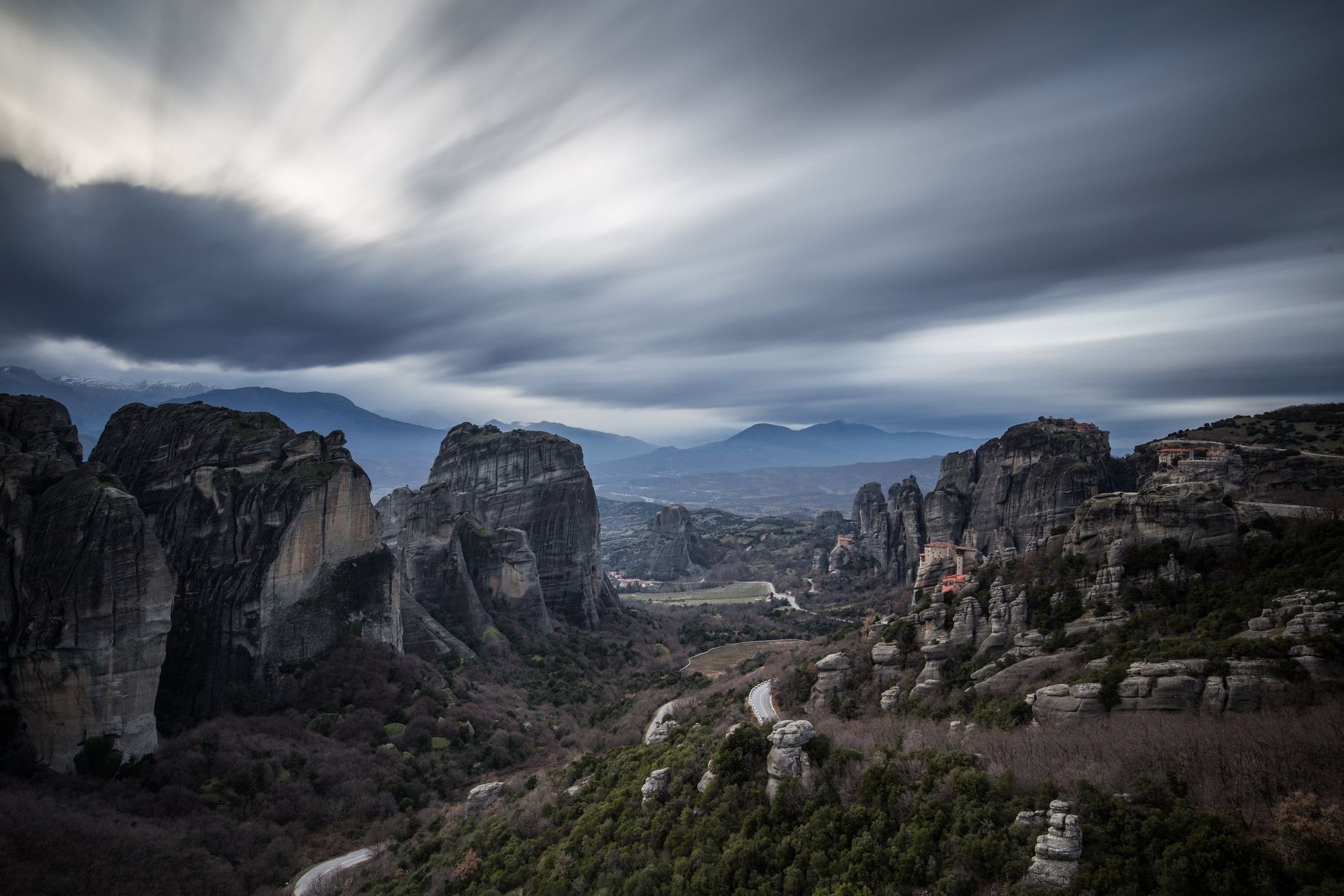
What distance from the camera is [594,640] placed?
9106 cm

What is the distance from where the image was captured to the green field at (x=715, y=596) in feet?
478

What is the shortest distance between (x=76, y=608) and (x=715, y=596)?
129008 millimetres

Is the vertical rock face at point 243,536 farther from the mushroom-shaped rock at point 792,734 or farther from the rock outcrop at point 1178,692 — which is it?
the rock outcrop at point 1178,692

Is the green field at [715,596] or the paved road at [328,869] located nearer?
the paved road at [328,869]

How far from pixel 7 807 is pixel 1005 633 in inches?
1884

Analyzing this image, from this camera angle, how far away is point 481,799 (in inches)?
1655

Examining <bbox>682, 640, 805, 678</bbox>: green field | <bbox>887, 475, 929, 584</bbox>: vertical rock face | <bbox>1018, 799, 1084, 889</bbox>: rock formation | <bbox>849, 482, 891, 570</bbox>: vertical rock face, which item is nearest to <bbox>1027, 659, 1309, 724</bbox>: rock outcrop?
<bbox>1018, 799, 1084, 889</bbox>: rock formation

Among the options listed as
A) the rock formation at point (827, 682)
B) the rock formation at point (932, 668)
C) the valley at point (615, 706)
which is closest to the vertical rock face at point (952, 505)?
the valley at point (615, 706)

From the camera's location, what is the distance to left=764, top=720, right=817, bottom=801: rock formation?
24578mm

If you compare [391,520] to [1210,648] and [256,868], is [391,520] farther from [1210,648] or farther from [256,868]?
[1210,648]

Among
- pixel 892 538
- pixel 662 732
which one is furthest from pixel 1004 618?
pixel 892 538

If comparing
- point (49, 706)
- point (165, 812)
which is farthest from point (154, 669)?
point (165, 812)

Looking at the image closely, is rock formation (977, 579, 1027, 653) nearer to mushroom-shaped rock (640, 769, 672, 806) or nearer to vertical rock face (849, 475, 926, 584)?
mushroom-shaped rock (640, 769, 672, 806)

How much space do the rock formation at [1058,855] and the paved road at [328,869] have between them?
35416mm
